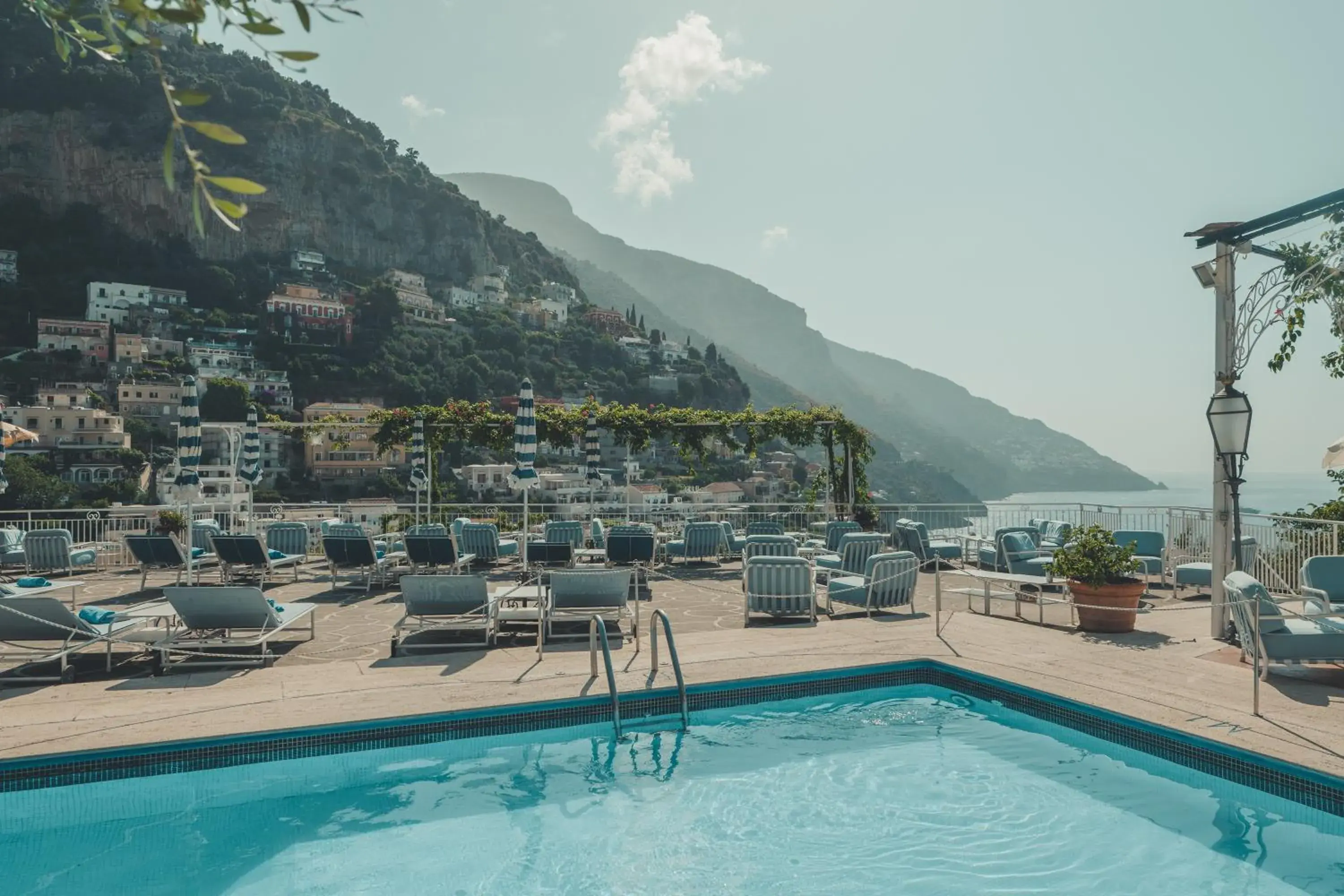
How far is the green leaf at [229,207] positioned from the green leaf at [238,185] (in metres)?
0.01

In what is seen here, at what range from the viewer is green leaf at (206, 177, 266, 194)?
4.04 ft

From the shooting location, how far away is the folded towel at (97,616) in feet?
18.4

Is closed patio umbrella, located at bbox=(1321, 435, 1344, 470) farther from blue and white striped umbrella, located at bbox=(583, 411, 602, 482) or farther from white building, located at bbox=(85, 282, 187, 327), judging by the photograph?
white building, located at bbox=(85, 282, 187, 327)

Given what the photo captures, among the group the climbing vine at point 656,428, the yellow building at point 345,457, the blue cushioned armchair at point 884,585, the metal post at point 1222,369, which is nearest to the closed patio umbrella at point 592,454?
the climbing vine at point 656,428

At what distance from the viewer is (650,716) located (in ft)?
16.5

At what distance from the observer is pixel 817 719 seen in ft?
17.5

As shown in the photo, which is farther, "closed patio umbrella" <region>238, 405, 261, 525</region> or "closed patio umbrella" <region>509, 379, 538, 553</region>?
"closed patio umbrella" <region>238, 405, 261, 525</region>

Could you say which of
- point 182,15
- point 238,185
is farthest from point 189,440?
point 238,185

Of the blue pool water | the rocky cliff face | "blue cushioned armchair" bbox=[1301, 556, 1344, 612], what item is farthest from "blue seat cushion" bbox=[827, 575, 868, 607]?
the rocky cliff face

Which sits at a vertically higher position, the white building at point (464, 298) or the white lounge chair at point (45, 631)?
the white building at point (464, 298)

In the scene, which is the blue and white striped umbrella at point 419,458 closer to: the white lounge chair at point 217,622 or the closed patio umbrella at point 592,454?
the closed patio umbrella at point 592,454

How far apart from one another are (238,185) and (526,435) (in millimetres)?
7769

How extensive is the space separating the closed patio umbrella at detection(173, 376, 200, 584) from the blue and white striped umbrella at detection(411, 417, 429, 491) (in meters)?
4.50

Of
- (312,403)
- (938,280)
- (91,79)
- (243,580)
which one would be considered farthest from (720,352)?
(243,580)
